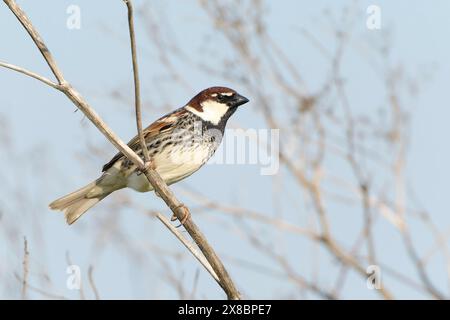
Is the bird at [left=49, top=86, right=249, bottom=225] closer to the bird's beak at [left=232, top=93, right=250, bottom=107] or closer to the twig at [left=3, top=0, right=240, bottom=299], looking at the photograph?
the bird's beak at [left=232, top=93, right=250, bottom=107]

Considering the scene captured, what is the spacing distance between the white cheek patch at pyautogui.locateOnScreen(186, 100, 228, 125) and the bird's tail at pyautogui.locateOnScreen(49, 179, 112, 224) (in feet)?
2.48

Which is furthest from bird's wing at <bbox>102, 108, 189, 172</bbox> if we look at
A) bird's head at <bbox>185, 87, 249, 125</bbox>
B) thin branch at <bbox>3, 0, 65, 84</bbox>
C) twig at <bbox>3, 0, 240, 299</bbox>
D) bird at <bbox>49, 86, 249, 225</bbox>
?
thin branch at <bbox>3, 0, 65, 84</bbox>

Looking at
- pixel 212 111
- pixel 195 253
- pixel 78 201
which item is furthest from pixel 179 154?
pixel 195 253

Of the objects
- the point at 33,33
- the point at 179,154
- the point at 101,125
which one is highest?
the point at 33,33

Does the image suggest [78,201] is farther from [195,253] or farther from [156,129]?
[195,253]

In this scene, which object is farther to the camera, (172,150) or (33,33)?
(172,150)

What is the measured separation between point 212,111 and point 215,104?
6 cm

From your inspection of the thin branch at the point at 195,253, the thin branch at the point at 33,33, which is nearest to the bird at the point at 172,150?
the thin branch at the point at 195,253

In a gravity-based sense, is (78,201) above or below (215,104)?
below

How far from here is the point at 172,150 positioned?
5.47m

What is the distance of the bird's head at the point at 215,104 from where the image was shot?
570 cm

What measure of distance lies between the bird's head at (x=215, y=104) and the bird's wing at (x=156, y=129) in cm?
10
